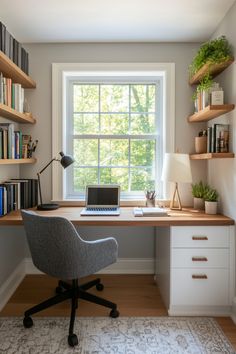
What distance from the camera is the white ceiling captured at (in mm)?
2051

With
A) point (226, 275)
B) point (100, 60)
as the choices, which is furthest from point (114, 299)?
point (100, 60)

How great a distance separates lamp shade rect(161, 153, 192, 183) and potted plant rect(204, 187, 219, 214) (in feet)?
0.72

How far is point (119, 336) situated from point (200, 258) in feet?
2.65

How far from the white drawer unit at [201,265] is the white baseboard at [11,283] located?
4.47 ft

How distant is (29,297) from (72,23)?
2397mm

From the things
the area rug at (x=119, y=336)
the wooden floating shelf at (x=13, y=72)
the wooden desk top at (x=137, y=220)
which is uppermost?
the wooden floating shelf at (x=13, y=72)

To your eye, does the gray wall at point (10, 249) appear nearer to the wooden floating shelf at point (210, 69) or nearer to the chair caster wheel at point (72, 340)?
the chair caster wheel at point (72, 340)

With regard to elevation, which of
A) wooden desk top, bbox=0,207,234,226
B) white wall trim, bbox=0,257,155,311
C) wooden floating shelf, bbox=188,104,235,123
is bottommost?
white wall trim, bbox=0,257,155,311

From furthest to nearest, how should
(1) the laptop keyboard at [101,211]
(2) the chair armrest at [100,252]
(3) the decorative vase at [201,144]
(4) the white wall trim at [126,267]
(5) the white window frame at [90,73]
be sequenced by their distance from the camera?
(4) the white wall trim at [126,267], (5) the white window frame at [90,73], (3) the decorative vase at [201,144], (1) the laptop keyboard at [101,211], (2) the chair armrest at [100,252]

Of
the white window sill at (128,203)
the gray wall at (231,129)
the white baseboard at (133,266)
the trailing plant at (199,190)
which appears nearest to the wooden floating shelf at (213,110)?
the gray wall at (231,129)

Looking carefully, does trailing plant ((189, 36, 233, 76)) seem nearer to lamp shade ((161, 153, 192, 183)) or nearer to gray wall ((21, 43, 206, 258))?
gray wall ((21, 43, 206, 258))

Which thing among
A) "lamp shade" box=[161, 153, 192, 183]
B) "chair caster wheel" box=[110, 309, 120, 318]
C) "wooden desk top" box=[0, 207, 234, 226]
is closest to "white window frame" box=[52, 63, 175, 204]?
"lamp shade" box=[161, 153, 192, 183]

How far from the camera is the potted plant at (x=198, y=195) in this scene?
2529 millimetres

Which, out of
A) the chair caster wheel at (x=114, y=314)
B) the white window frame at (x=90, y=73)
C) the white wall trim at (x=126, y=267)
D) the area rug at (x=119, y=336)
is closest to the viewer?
the area rug at (x=119, y=336)
